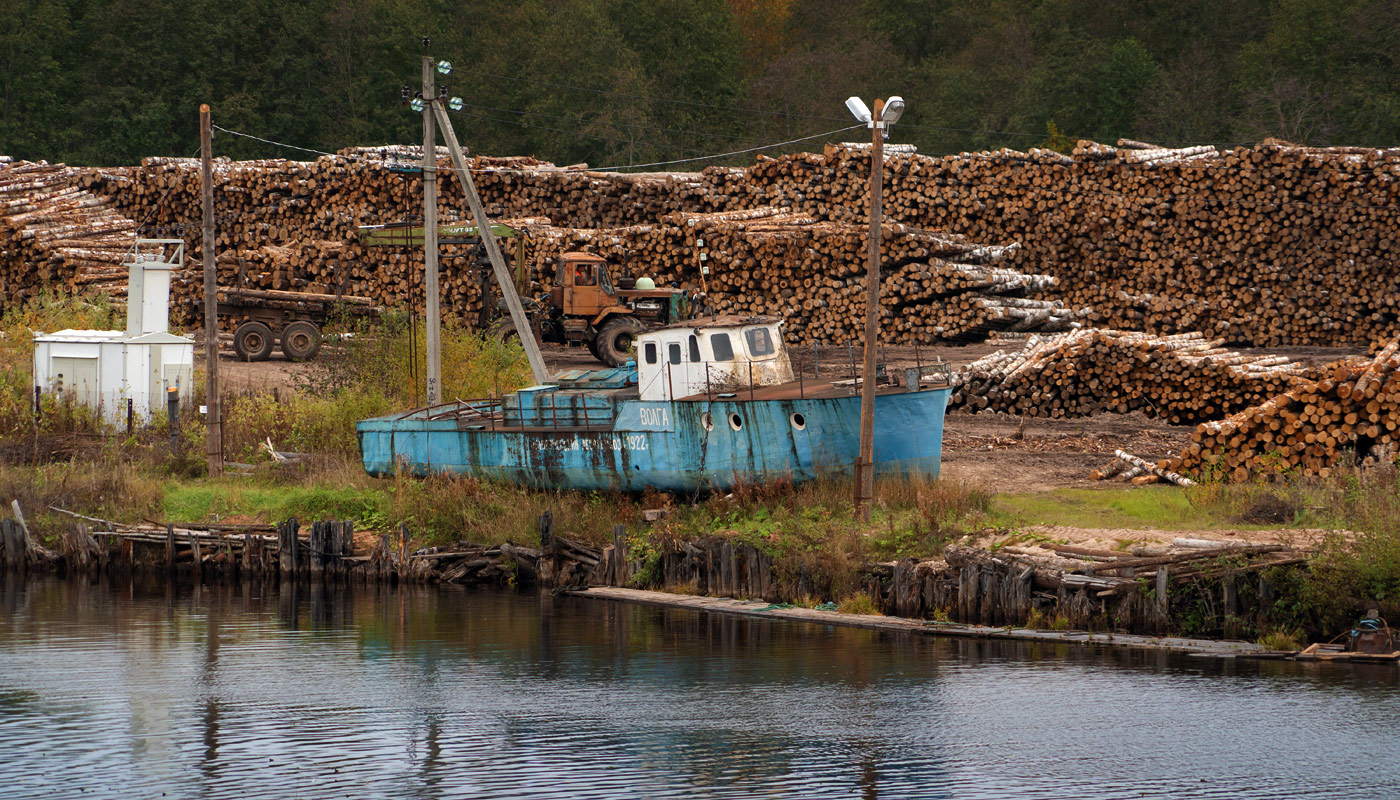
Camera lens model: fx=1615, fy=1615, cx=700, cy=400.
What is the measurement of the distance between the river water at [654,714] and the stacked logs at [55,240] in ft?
73.2

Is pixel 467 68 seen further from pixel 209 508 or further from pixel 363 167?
pixel 209 508

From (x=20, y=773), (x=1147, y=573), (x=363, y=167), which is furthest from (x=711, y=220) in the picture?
(x=20, y=773)

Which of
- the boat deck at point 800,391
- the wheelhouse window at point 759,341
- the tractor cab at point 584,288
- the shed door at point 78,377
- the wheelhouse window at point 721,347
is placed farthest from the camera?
the tractor cab at point 584,288

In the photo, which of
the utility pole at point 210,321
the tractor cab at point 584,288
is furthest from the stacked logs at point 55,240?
the utility pole at point 210,321

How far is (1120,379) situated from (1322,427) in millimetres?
7513

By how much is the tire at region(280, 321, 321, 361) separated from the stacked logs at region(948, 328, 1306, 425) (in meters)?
16.0

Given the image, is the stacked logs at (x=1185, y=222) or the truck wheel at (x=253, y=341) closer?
the stacked logs at (x=1185, y=222)

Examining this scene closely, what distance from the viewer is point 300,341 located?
3831 cm

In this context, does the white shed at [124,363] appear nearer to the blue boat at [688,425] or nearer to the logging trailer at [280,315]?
the logging trailer at [280,315]

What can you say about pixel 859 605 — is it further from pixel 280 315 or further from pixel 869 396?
pixel 280 315

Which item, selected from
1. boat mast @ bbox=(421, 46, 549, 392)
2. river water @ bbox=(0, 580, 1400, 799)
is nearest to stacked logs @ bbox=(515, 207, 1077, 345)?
boat mast @ bbox=(421, 46, 549, 392)

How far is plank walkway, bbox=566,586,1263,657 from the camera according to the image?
17.3 metres

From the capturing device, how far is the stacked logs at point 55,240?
41.1m

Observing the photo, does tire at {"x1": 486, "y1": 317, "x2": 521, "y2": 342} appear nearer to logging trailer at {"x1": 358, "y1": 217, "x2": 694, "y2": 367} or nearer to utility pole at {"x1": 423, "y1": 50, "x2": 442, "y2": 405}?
logging trailer at {"x1": 358, "y1": 217, "x2": 694, "y2": 367}
